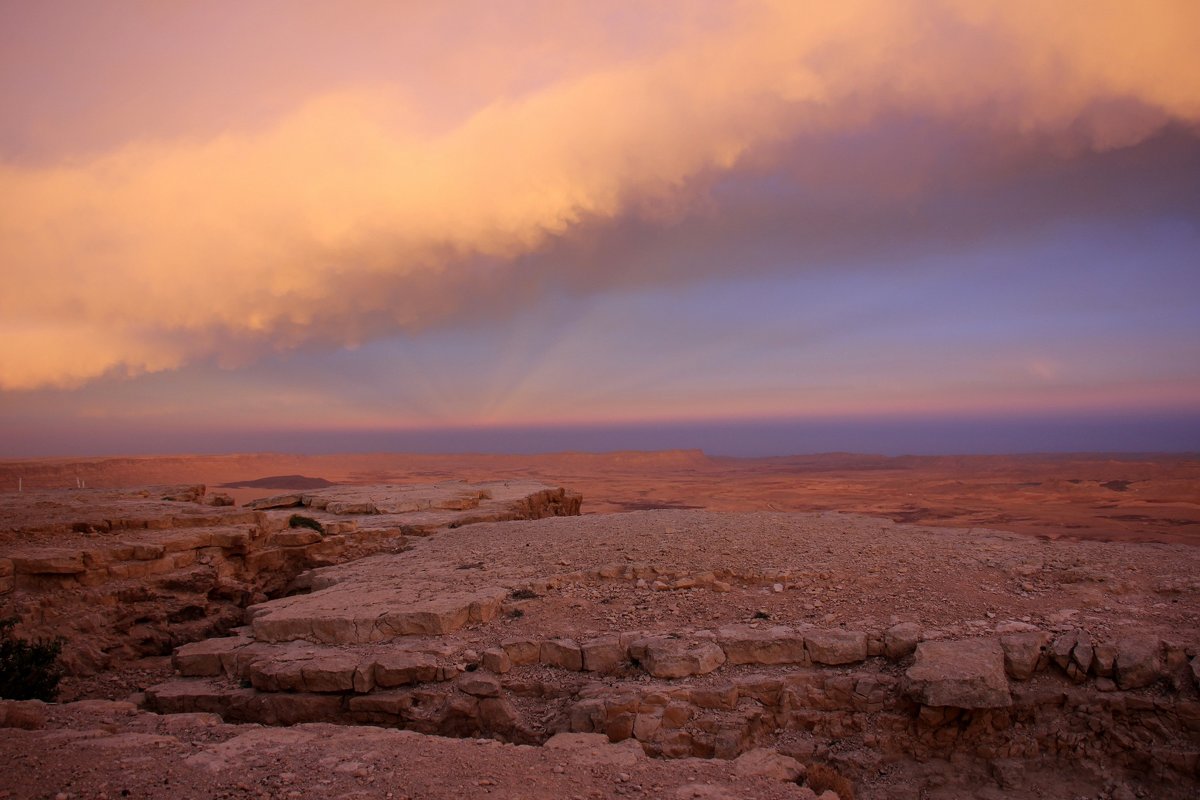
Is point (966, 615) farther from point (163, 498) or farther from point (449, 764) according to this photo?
point (163, 498)

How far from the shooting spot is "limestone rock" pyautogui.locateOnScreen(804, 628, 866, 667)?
6.75m

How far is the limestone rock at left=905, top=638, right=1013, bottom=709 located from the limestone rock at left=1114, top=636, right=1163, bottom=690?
1.00 meters

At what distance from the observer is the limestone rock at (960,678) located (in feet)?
19.5

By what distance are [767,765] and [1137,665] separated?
146 inches

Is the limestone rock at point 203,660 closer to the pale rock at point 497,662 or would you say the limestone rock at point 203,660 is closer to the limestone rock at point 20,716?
the limestone rock at point 20,716

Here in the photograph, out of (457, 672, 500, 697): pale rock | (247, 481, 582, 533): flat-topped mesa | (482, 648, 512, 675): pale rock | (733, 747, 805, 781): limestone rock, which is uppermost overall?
(247, 481, 582, 533): flat-topped mesa

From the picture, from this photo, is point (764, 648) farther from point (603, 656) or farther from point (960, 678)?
point (960, 678)

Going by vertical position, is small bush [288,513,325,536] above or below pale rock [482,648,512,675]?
above

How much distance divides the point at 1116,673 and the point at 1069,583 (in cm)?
219

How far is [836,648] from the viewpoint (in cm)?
678

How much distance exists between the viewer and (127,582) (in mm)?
9930

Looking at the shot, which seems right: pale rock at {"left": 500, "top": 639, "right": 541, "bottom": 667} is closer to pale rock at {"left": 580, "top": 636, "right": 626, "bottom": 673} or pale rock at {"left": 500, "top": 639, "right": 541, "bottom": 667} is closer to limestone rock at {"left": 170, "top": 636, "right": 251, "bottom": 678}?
pale rock at {"left": 580, "top": 636, "right": 626, "bottom": 673}

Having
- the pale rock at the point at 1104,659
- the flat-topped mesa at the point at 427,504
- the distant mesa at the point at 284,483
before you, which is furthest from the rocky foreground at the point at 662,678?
the distant mesa at the point at 284,483

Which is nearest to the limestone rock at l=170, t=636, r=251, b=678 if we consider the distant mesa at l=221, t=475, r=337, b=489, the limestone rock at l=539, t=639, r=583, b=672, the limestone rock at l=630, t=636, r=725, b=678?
the limestone rock at l=539, t=639, r=583, b=672
